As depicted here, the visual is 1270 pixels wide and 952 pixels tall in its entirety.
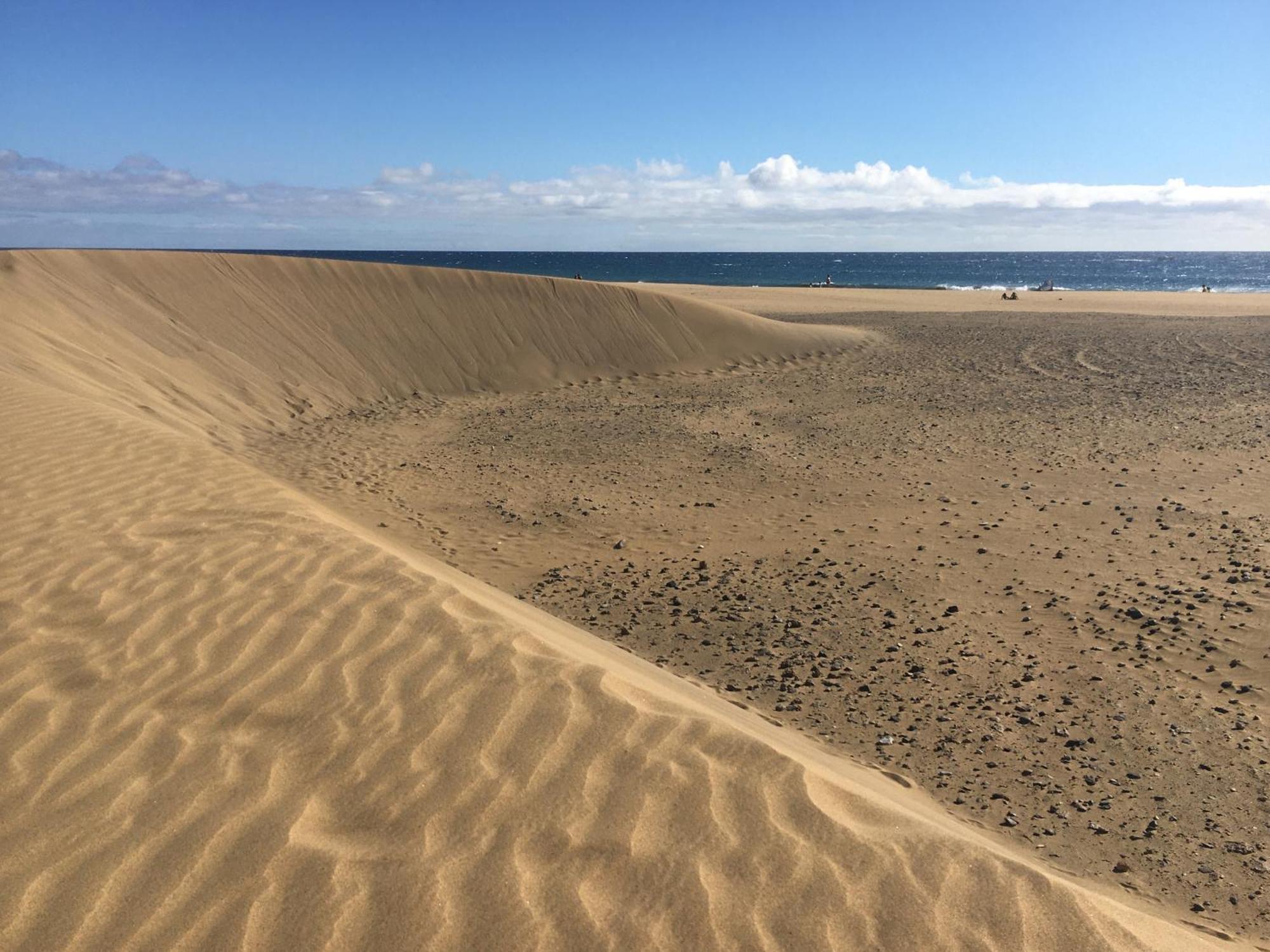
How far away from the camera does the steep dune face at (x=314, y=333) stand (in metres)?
13.1

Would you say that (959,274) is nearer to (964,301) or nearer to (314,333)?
(964,301)

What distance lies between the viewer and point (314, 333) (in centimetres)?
1702

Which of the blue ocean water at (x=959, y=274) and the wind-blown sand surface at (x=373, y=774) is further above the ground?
the wind-blown sand surface at (x=373, y=774)

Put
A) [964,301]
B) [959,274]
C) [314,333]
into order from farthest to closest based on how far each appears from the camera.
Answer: [959,274] < [964,301] < [314,333]

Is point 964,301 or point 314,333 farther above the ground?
point 314,333

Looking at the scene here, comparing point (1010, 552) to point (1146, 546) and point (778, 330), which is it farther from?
point (778, 330)

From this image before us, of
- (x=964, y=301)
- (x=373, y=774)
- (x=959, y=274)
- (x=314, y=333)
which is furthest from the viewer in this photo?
(x=959, y=274)

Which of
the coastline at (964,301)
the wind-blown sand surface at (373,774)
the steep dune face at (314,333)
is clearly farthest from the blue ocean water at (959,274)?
the wind-blown sand surface at (373,774)

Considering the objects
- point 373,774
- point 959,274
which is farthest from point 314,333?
point 959,274

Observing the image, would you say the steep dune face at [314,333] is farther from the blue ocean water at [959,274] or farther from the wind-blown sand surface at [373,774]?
the blue ocean water at [959,274]

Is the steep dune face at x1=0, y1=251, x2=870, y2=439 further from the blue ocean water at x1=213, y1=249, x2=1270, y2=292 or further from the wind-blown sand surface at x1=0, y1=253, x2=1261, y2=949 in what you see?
the blue ocean water at x1=213, y1=249, x2=1270, y2=292

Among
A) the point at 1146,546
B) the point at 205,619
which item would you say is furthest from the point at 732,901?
the point at 1146,546

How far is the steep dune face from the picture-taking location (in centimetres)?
1305

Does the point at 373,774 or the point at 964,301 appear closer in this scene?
the point at 373,774
